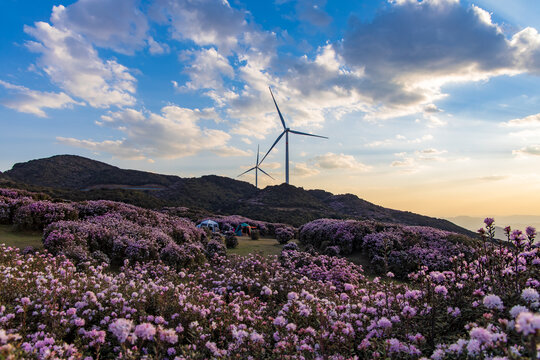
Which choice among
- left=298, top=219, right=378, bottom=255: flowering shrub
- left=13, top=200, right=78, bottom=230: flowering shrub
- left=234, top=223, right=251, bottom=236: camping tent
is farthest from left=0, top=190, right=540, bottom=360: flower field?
left=234, top=223, right=251, bottom=236: camping tent

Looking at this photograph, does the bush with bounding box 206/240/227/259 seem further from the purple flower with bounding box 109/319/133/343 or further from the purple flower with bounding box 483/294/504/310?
the purple flower with bounding box 483/294/504/310

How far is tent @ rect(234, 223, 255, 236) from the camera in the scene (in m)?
30.6

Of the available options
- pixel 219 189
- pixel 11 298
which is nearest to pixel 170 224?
pixel 11 298

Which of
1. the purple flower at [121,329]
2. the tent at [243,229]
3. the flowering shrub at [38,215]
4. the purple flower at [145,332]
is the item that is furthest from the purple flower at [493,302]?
the tent at [243,229]

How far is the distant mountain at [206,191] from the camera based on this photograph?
70.1m

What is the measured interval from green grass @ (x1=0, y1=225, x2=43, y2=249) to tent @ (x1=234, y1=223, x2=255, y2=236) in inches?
677

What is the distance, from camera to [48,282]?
24.5 feet

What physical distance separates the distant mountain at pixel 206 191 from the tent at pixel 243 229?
91.9ft

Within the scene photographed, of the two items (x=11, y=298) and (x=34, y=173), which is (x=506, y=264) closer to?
(x=11, y=298)

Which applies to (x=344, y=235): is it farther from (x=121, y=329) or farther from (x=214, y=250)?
(x=121, y=329)

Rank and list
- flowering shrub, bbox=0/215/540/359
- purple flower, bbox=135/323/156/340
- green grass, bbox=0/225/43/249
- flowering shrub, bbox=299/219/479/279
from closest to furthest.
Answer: purple flower, bbox=135/323/156/340 → flowering shrub, bbox=0/215/540/359 → green grass, bbox=0/225/43/249 → flowering shrub, bbox=299/219/479/279

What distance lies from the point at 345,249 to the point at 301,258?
4292 millimetres

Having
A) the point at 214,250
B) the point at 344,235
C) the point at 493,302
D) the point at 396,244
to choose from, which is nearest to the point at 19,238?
the point at 214,250

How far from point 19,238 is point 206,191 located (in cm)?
7975
